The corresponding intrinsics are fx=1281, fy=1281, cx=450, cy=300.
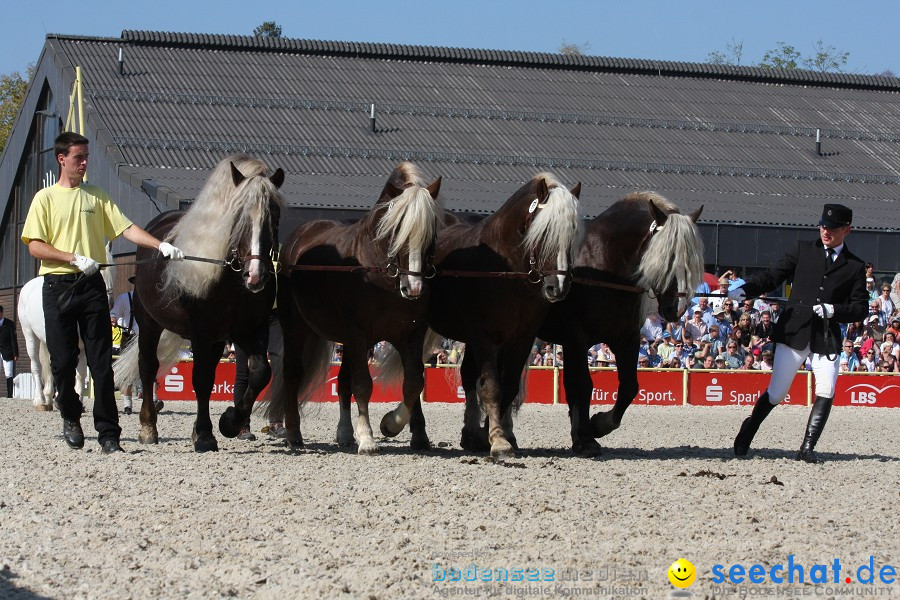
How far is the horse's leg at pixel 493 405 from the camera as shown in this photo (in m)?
9.59

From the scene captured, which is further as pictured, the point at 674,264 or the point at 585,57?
the point at 585,57

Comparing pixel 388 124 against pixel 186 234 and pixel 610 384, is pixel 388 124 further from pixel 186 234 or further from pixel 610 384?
pixel 186 234

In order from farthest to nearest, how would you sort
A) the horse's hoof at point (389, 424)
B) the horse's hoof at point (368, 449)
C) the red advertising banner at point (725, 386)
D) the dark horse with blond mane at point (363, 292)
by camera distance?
1. the red advertising banner at point (725, 386)
2. the horse's hoof at point (389, 424)
3. the horse's hoof at point (368, 449)
4. the dark horse with blond mane at point (363, 292)

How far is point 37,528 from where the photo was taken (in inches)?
258

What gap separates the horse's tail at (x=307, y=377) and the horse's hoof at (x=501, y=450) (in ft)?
7.04

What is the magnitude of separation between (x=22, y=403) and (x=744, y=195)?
21290 millimetres

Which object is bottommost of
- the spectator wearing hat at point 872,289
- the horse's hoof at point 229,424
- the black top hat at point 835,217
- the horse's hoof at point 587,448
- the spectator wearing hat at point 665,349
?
the horse's hoof at point 587,448

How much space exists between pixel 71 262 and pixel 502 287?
318 cm

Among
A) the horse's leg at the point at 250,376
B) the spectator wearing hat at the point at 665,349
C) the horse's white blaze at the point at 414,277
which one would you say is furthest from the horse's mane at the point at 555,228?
the spectator wearing hat at the point at 665,349

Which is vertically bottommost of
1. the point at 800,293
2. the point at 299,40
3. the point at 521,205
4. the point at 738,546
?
the point at 738,546

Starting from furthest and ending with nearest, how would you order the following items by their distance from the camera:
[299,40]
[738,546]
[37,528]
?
[299,40] < [37,528] < [738,546]

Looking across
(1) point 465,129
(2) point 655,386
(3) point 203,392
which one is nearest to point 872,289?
(2) point 655,386

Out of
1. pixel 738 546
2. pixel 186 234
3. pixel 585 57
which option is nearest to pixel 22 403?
pixel 186 234

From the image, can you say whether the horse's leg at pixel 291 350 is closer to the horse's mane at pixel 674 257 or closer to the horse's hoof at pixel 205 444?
the horse's hoof at pixel 205 444
